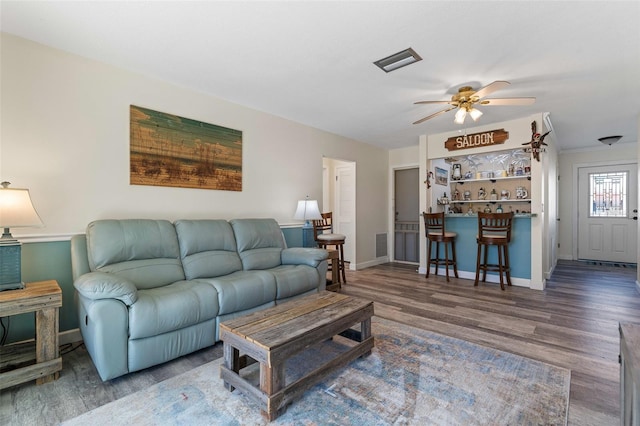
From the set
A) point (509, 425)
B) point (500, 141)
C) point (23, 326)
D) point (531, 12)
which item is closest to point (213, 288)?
point (23, 326)

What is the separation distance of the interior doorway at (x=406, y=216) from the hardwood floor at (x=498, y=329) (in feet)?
3.68

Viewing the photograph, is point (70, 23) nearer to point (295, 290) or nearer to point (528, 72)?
point (295, 290)

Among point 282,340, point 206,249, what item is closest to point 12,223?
point 206,249

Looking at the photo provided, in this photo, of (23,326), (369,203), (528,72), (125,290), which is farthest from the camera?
(369,203)

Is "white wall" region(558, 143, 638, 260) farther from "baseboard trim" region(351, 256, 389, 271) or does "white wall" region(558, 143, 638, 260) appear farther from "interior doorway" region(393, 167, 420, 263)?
"baseboard trim" region(351, 256, 389, 271)

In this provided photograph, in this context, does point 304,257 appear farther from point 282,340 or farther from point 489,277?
point 489,277

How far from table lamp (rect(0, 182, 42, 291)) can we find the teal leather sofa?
0.34m

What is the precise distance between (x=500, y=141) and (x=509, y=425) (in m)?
3.99

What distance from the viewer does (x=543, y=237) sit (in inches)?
165

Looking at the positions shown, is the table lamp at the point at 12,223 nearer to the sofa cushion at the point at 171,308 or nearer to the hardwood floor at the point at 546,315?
the sofa cushion at the point at 171,308

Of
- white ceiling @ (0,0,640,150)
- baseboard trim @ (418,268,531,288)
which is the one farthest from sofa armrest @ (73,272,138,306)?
baseboard trim @ (418,268,531,288)

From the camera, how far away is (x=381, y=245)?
619cm

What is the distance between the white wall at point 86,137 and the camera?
2279mm

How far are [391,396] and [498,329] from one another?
5.11 ft
